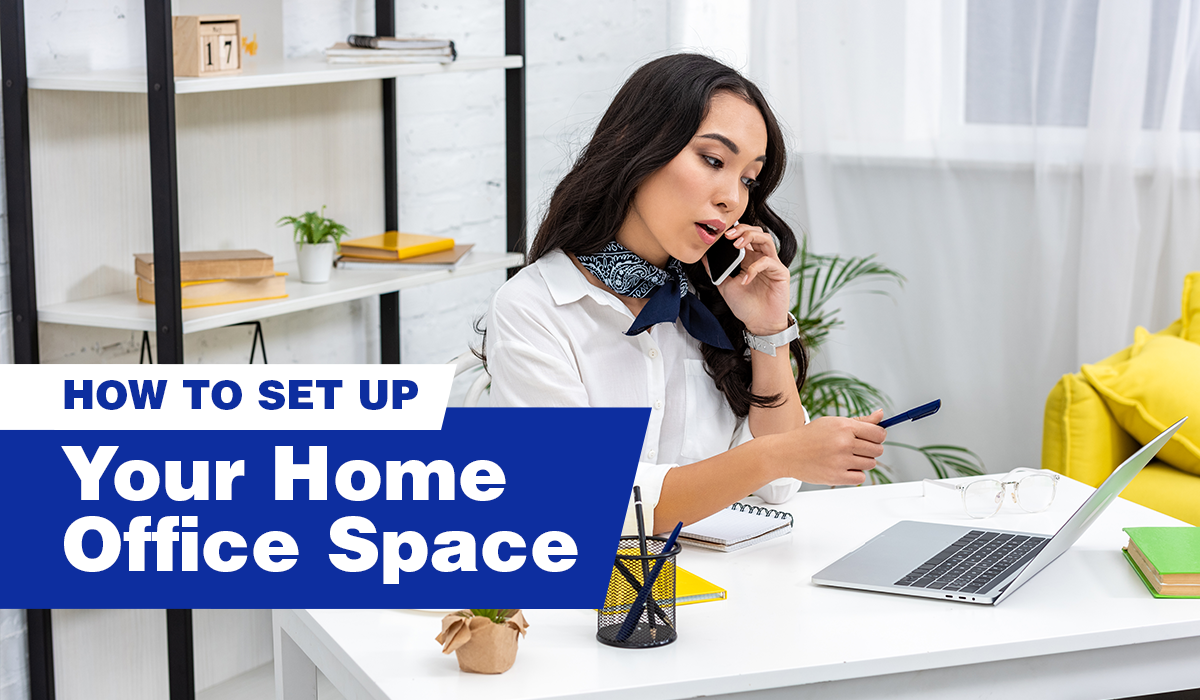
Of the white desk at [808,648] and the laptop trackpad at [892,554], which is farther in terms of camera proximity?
the laptop trackpad at [892,554]

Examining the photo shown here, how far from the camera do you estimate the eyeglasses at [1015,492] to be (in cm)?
156

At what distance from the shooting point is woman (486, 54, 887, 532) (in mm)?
1590

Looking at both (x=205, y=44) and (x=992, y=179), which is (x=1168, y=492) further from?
(x=205, y=44)

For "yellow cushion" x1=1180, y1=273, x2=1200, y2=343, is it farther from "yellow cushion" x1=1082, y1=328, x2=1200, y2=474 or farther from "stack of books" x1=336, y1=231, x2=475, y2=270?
"stack of books" x1=336, y1=231, x2=475, y2=270

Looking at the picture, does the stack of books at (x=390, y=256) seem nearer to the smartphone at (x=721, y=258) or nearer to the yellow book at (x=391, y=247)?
the yellow book at (x=391, y=247)

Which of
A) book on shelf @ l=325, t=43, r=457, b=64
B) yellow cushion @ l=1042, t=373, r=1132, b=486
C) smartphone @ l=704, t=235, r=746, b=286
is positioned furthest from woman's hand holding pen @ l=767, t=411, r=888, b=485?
book on shelf @ l=325, t=43, r=457, b=64

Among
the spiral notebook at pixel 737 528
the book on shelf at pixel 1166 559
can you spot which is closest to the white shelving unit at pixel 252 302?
the spiral notebook at pixel 737 528

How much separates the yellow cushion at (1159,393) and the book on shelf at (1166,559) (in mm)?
1025

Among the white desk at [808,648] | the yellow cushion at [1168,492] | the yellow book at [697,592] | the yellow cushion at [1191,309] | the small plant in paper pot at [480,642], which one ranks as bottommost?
the yellow cushion at [1168,492]

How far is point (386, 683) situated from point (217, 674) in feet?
5.68

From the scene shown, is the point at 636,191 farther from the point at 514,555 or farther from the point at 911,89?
the point at 911,89

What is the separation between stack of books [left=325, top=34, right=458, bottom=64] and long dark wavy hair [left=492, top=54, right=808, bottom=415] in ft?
2.92

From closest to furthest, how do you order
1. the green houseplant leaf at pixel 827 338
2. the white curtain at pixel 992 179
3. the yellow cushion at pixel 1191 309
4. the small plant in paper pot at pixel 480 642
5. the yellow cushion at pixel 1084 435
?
the small plant in paper pot at pixel 480 642 → the yellow cushion at pixel 1084 435 → the yellow cushion at pixel 1191 309 → the white curtain at pixel 992 179 → the green houseplant leaf at pixel 827 338

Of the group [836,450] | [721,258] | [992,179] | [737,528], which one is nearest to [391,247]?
[721,258]
